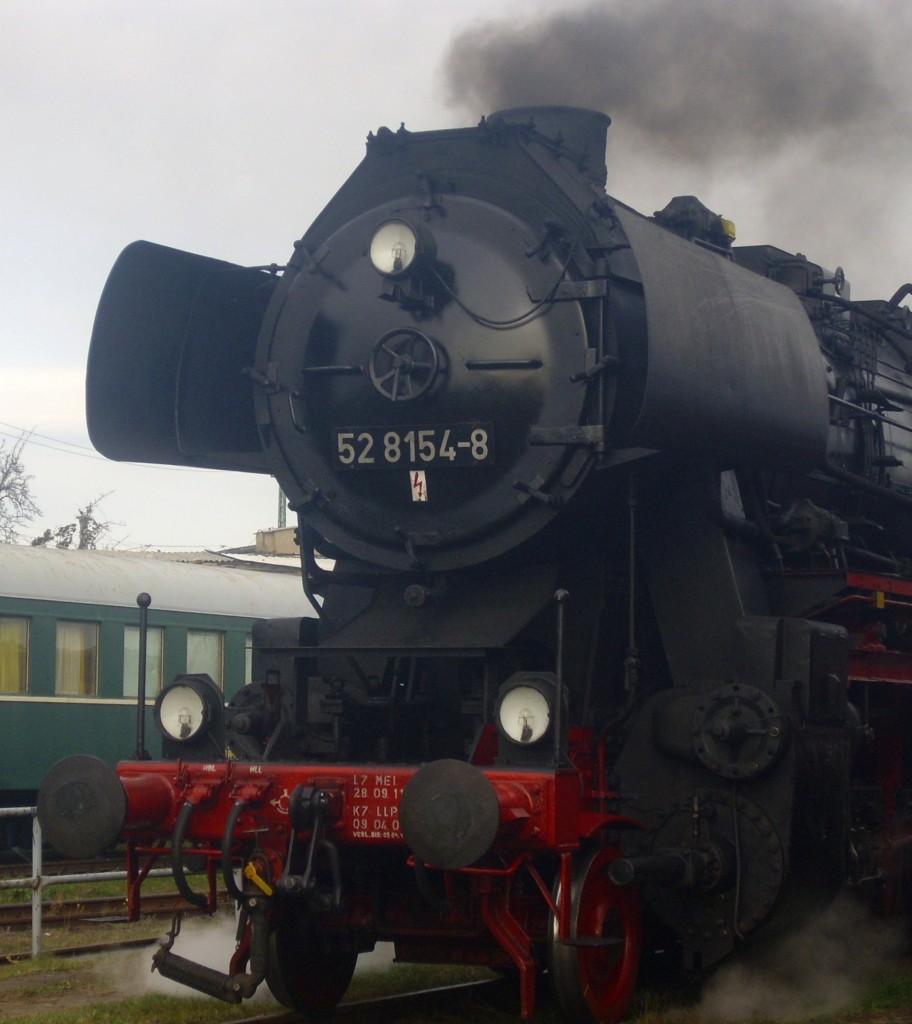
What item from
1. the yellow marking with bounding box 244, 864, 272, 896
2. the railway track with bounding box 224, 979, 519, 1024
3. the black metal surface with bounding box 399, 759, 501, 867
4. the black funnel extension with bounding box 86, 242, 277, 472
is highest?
the black funnel extension with bounding box 86, 242, 277, 472

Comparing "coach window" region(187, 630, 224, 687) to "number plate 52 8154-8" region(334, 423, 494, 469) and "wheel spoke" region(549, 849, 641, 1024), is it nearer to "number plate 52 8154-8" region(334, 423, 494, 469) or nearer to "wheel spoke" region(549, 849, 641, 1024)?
"number plate 52 8154-8" region(334, 423, 494, 469)

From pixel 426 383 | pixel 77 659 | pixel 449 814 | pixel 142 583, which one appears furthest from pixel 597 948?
pixel 142 583

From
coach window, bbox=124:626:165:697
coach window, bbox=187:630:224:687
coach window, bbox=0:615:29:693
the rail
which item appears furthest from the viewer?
coach window, bbox=187:630:224:687

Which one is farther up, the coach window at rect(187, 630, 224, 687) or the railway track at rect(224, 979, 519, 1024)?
the coach window at rect(187, 630, 224, 687)

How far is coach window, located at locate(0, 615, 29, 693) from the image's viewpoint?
1264 centimetres

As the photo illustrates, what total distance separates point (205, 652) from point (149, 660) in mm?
648

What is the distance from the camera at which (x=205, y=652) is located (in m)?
14.1

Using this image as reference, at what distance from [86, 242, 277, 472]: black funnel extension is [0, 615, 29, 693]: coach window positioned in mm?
5846

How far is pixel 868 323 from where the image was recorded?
8.81 m

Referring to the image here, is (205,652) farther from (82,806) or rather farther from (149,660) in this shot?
(82,806)

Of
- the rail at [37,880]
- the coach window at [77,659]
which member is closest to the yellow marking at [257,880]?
the rail at [37,880]

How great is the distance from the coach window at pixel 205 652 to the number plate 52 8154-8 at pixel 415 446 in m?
7.35

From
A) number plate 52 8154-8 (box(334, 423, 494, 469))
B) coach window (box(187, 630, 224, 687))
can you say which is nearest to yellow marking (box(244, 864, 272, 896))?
number plate 52 8154-8 (box(334, 423, 494, 469))

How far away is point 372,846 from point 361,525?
4.86 feet
